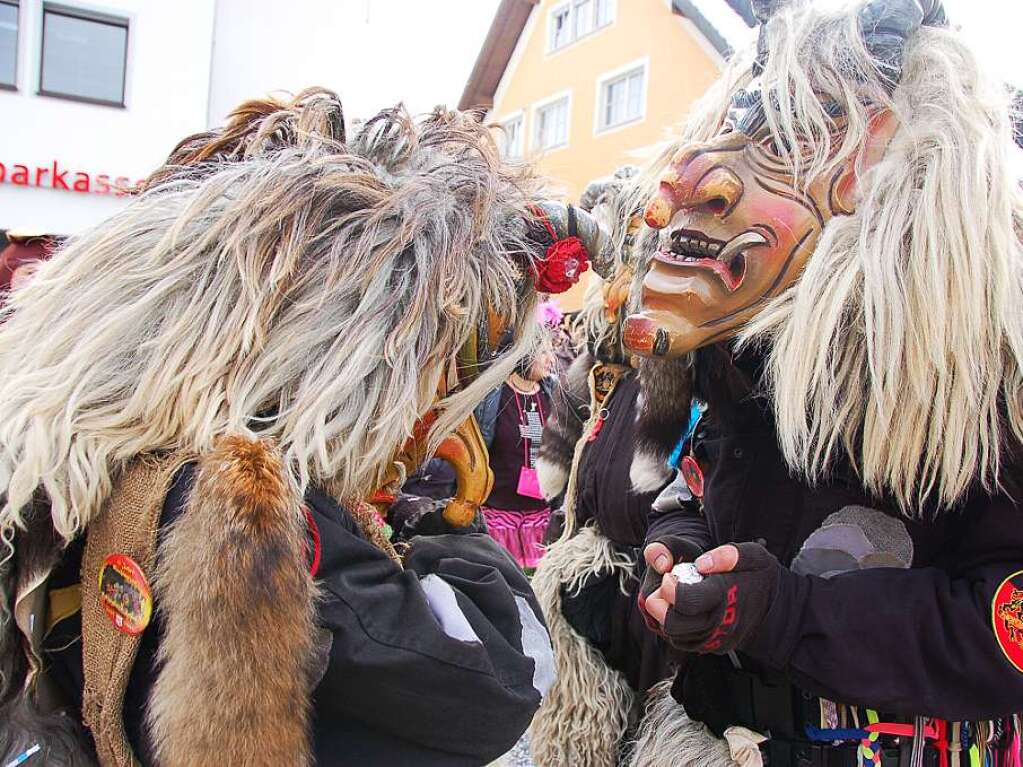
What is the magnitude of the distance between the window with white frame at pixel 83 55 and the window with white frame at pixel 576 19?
7.62 meters

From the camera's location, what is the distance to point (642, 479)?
190 centimetres

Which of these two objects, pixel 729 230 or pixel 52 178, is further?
pixel 52 178

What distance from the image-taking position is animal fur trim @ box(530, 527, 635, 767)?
189 centimetres

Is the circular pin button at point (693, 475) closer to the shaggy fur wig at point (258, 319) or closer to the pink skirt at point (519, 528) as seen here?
the shaggy fur wig at point (258, 319)

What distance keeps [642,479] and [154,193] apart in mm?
1255

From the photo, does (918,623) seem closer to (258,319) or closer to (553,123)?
(258,319)

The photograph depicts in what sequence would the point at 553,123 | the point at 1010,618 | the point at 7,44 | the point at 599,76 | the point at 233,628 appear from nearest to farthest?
the point at 233,628 → the point at 1010,618 → the point at 7,44 → the point at 599,76 → the point at 553,123

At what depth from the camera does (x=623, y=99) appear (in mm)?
12781

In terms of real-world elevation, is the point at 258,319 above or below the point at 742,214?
below

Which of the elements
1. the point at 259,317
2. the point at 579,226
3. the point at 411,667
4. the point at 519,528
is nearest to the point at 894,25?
the point at 579,226

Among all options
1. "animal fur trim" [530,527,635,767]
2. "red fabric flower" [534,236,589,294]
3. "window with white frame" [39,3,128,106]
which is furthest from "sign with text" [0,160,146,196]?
"red fabric flower" [534,236,589,294]

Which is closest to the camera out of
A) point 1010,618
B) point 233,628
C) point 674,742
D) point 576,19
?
point 233,628

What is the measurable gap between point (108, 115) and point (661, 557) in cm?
928

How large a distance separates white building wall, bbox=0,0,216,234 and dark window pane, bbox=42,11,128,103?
0.41 feet
